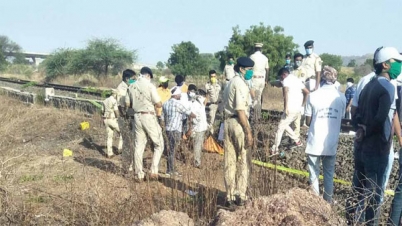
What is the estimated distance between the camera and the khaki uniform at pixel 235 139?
6.77 metres

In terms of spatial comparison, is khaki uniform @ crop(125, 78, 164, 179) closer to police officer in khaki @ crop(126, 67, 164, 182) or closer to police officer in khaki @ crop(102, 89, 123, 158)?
police officer in khaki @ crop(126, 67, 164, 182)

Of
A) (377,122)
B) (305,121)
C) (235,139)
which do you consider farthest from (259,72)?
(377,122)

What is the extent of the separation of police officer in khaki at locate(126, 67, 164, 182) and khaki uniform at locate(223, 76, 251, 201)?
6.62ft

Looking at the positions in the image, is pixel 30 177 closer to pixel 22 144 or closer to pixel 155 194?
pixel 155 194

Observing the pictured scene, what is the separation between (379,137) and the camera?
520cm

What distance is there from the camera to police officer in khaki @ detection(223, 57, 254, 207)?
676 cm

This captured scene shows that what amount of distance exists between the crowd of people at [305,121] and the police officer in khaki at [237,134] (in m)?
0.01

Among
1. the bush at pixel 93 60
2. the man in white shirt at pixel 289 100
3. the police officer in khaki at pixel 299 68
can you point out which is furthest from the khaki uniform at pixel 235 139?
the bush at pixel 93 60

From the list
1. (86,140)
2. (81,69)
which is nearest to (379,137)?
(86,140)

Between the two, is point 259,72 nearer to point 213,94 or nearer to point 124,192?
point 213,94

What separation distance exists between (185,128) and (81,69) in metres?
40.1

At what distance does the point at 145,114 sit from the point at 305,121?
280cm

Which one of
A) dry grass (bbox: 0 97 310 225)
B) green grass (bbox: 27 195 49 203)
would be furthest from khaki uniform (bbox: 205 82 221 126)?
green grass (bbox: 27 195 49 203)

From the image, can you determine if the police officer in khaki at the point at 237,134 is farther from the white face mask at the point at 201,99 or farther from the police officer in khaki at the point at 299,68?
the police officer in khaki at the point at 299,68
